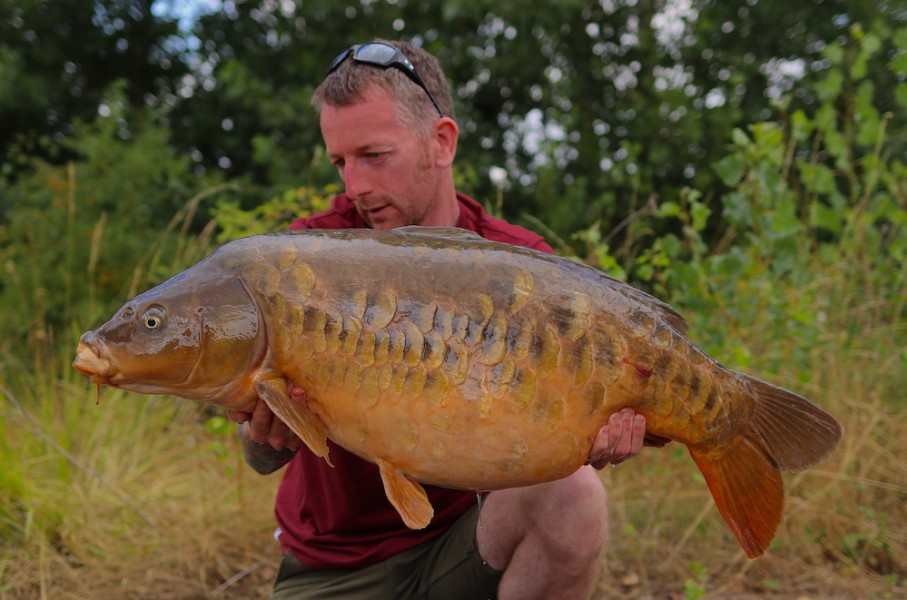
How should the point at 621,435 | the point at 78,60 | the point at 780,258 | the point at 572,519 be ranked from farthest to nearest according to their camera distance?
the point at 78,60 < the point at 780,258 < the point at 572,519 < the point at 621,435

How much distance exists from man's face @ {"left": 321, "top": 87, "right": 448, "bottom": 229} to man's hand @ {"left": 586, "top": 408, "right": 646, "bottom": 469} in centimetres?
74

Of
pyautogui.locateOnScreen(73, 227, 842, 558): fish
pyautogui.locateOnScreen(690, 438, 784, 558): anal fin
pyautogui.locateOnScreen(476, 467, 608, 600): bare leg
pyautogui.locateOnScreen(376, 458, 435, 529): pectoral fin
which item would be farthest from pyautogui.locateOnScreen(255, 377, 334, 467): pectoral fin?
pyautogui.locateOnScreen(690, 438, 784, 558): anal fin

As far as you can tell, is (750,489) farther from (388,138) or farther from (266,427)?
(388,138)

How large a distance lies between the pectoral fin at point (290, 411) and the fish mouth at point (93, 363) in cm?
22

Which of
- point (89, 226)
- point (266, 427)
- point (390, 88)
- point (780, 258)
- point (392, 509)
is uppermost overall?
point (390, 88)

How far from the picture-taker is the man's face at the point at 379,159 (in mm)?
1887

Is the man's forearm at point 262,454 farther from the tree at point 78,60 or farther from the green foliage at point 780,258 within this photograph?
the tree at point 78,60

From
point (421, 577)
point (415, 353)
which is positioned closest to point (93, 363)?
point (415, 353)

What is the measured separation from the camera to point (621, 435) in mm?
1439

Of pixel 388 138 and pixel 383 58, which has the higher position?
pixel 383 58

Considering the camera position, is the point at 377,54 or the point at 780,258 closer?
the point at 377,54

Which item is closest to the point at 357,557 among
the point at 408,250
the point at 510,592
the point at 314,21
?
the point at 510,592

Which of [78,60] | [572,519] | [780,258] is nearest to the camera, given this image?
[572,519]

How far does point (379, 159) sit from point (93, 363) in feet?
2.56
